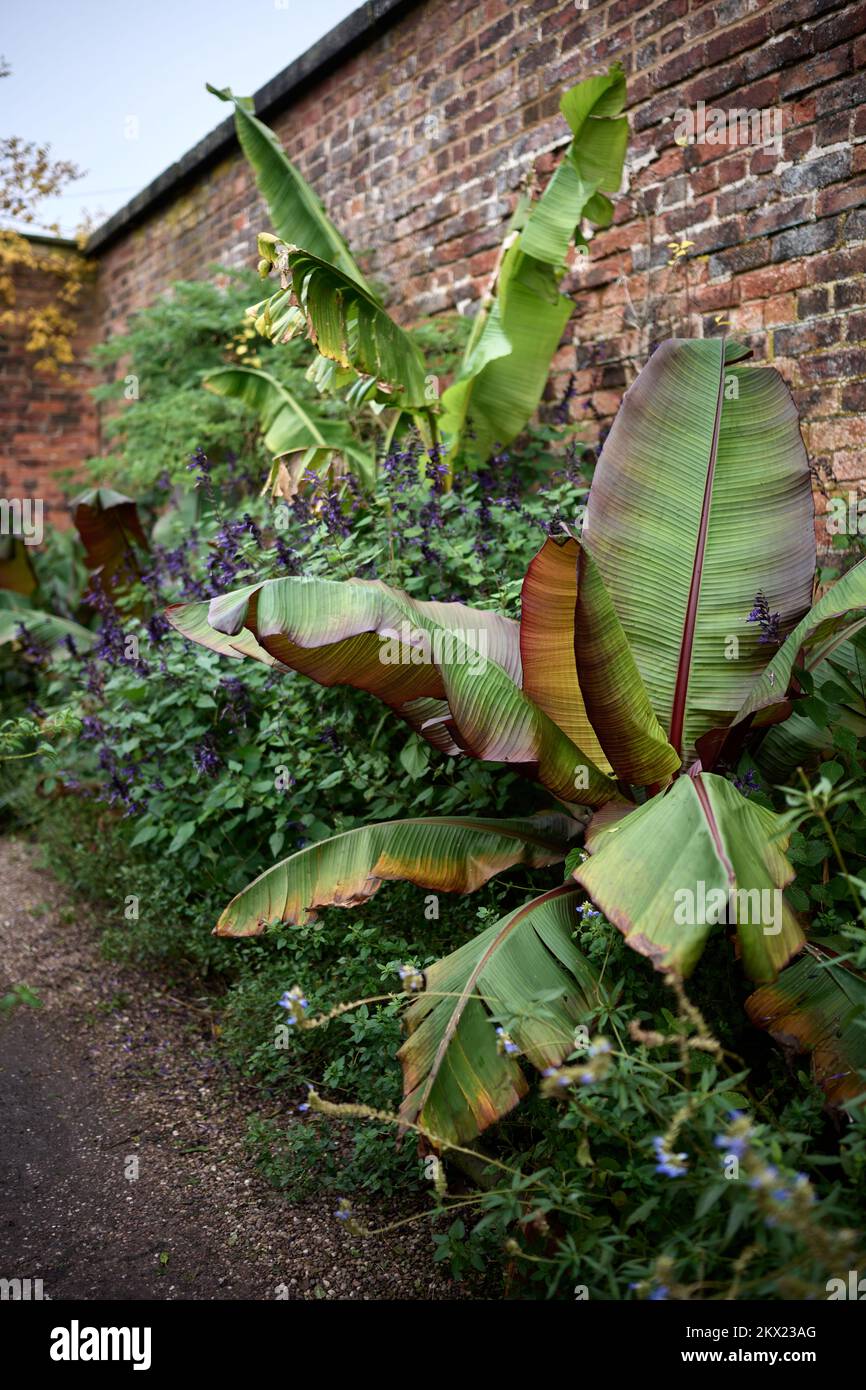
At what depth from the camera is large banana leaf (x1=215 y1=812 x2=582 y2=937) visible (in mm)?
2475

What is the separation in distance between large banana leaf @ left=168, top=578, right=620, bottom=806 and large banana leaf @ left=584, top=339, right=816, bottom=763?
36 cm

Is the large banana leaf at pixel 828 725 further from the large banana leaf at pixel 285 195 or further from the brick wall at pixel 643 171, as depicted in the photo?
the large banana leaf at pixel 285 195

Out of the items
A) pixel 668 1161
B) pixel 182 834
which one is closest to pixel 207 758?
pixel 182 834

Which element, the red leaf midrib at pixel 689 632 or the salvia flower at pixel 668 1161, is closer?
the salvia flower at pixel 668 1161

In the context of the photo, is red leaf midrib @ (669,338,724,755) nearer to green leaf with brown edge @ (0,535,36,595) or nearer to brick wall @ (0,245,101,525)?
green leaf with brown edge @ (0,535,36,595)

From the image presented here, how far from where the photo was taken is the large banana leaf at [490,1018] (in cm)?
192

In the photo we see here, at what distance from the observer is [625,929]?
1703 mm

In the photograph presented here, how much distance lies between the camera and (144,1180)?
2438 mm

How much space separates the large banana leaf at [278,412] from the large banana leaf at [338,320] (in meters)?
0.92

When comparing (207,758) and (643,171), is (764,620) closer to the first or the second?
(207,758)

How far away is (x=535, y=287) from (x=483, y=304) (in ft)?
1.57

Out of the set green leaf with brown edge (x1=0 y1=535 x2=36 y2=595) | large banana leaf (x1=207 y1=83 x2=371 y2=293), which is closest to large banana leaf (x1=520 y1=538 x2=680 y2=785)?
large banana leaf (x1=207 y1=83 x2=371 y2=293)

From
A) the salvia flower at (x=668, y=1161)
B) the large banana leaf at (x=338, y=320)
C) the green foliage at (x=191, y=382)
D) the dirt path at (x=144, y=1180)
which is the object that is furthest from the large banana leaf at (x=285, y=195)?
the salvia flower at (x=668, y=1161)

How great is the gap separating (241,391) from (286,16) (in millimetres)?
3184
